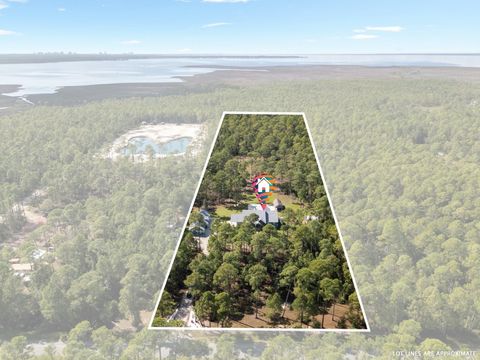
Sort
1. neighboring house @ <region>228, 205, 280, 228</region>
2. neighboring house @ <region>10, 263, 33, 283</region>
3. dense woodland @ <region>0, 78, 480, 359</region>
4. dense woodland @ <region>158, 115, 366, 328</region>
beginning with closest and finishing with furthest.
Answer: dense woodland @ <region>158, 115, 366, 328</region>, dense woodland @ <region>0, 78, 480, 359</region>, neighboring house @ <region>228, 205, 280, 228</region>, neighboring house @ <region>10, 263, 33, 283</region>

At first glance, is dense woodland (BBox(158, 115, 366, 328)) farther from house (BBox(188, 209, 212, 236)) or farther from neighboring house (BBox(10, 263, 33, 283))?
neighboring house (BBox(10, 263, 33, 283))

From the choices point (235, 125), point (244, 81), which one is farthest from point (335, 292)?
point (244, 81)

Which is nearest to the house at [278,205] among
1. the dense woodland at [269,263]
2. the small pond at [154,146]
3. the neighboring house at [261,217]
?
Result: the neighboring house at [261,217]

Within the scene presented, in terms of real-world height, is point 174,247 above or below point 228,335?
above

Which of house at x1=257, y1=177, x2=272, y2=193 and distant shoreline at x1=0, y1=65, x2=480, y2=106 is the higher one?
distant shoreline at x1=0, y1=65, x2=480, y2=106

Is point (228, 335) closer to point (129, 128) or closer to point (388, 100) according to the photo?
point (129, 128)

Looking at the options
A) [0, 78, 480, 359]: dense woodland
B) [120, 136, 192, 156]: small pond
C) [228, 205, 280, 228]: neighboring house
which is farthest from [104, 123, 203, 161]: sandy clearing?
[228, 205, 280, 228]: neighboring house
